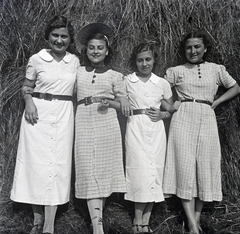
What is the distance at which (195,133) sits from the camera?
3496mm

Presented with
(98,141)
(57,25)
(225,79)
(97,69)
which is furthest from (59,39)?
(225,79)

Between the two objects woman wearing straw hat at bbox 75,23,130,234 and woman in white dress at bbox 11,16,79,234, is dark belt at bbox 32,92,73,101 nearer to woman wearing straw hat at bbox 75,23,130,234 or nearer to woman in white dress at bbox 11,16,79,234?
woman in white dress at bbox 11,16,79,234

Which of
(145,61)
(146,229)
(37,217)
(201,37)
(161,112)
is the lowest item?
(146,229)

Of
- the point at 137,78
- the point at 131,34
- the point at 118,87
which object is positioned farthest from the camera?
the point at 131,34

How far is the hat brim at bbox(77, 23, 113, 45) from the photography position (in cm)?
350

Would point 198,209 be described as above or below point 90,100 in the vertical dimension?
below

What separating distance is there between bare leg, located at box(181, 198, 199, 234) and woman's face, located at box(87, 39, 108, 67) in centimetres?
167

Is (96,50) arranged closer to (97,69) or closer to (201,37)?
(97,69)

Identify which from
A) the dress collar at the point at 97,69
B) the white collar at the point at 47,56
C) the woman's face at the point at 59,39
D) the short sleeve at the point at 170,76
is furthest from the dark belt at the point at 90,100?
the short sleeve at the point at 170,76

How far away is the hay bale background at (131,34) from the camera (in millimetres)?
3768

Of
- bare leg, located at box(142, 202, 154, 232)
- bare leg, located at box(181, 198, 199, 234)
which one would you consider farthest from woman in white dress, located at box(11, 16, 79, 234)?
bare leg, located at box(181, 198, 199, 234)

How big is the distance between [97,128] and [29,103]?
0.70 m

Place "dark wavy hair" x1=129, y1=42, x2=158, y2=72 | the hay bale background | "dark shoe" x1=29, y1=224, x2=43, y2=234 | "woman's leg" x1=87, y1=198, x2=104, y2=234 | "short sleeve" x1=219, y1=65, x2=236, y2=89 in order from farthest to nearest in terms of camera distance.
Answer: the hay bale background < "short sleeve" x1=219, y1=65, x2=236, y2=89 < "dark wavy hair" x1=129, y1=42, x2=158, y2=72 < "dark shoe" x1=29, y1=224, x2=43, y2=234 < "woman's leg" x1=87, y1=198, x2=104, y2=234

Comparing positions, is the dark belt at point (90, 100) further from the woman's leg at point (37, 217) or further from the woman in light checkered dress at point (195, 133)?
the woman's leg at point (37, 217)
